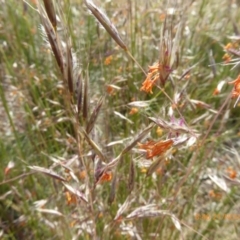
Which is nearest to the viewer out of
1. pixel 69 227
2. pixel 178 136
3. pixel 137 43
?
pixel 178 136

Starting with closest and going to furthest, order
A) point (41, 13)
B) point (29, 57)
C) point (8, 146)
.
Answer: point (41, 13) < point (8, 146) < point (29, 57)

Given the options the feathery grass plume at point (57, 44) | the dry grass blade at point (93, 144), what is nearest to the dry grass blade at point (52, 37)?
the feathery grass plume at point (57, 44)

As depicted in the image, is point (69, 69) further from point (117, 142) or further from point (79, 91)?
point (117, 142)

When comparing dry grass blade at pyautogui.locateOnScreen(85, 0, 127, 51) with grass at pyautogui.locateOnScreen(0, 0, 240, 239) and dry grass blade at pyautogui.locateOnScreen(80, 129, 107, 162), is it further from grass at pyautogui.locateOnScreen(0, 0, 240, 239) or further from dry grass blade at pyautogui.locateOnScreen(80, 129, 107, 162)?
dry grass blade at pyautogui.locateOnScreen(80, 129, 107, 162)

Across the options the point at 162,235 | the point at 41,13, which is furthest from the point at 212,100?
the point at 41,13

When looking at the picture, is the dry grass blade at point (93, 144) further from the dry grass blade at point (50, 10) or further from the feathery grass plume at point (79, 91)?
the dry grass blade at point (50, 10)

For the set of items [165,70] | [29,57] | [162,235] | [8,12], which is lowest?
[162,235]

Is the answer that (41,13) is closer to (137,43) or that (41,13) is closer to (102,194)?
(102,194)

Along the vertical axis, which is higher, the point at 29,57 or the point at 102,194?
the point at 29,57

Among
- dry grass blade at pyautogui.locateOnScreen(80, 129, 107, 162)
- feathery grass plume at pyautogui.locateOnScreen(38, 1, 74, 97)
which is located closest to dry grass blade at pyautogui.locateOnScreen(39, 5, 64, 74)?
feathery grass plume at pyautogui.locateOnScreen(38, 1, 74, 97)
